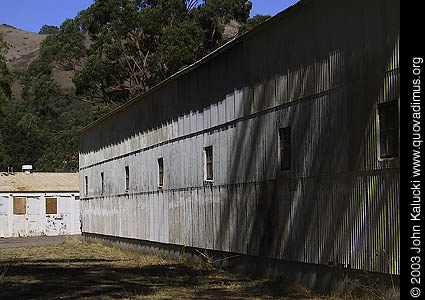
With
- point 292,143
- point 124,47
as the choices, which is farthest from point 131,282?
point 124,47

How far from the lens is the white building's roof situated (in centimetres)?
4788

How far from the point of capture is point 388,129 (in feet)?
38.6

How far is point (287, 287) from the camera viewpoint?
48.5ft

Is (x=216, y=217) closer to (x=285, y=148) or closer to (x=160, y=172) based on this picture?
(x=285, y=148)

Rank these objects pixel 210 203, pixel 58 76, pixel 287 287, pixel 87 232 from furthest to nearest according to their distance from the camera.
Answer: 1. pixel 58 76
2. pixel 87 232
3. pixel 210 203
4. pixel 287 287

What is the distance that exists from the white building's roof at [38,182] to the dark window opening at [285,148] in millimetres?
35106

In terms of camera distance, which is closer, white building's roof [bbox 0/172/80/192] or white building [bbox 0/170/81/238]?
white building [bbox 0/170/81/238]

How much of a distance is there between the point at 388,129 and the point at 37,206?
130 feet

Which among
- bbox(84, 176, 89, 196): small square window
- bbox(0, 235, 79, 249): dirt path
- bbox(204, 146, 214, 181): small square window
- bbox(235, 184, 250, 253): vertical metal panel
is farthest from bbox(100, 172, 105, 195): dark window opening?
bbox(235, 184, 250, 253): vertical metal panel

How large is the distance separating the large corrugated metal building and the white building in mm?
24842

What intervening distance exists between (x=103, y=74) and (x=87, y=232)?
16395 mm

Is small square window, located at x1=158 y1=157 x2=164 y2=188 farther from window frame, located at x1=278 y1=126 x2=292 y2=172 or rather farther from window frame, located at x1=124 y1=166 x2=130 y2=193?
window frame, located at x1=278 y1=126 x2=292 y2=172
